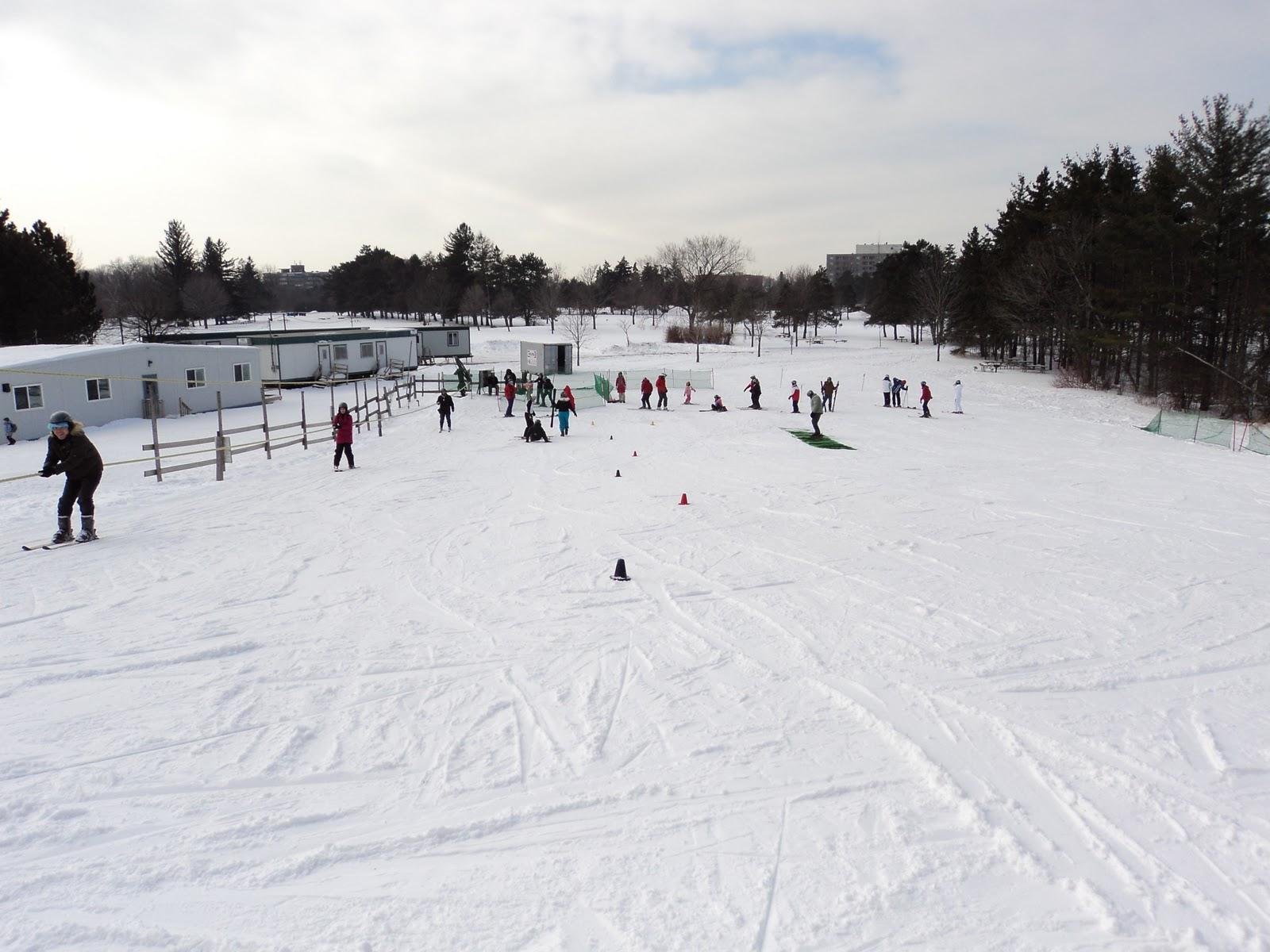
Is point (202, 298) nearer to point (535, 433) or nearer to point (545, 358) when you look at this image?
point (545, 358)

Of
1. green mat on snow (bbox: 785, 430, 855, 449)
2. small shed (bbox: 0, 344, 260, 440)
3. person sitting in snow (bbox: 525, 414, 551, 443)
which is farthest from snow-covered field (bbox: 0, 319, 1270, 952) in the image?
small shed (bbox: 0, 344, 260, 440)

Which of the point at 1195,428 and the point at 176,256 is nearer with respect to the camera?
the point at 1195,428

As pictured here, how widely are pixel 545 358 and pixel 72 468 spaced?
32.9 metres

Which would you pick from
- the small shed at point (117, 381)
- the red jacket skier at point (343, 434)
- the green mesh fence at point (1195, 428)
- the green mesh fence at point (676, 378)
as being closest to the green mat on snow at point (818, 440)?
the green mesh fence at point (1195, 428)

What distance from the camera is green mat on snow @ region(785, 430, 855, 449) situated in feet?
67.8

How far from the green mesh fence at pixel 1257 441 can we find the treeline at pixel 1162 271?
7.38ft

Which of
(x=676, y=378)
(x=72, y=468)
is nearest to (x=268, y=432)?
(x=72, y=468)

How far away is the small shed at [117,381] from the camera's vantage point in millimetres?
24703

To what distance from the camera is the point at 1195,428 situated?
22516 millimetres

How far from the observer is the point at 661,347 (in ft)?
226

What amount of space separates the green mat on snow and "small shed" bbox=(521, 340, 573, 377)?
836 inches

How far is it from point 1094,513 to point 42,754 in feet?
48.2

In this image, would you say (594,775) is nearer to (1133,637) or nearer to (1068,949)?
(1068,949)

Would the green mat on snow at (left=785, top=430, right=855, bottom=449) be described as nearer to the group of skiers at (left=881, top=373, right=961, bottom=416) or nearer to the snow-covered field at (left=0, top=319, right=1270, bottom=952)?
the group of skiers at (left=881, top=373, right=961, bottom=416)
